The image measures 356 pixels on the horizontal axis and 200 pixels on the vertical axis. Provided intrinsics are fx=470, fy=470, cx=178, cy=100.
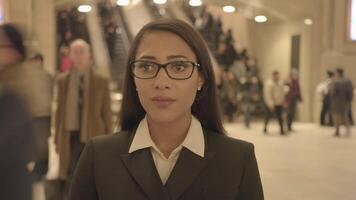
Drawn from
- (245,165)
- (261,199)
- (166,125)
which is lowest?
(261,199)

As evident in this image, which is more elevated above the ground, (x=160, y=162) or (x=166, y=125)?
(x=166, y=125)

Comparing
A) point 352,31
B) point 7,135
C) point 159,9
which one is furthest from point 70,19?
point 7,135

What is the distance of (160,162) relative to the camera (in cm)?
140

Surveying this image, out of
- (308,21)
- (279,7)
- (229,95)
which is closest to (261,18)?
(279,7)

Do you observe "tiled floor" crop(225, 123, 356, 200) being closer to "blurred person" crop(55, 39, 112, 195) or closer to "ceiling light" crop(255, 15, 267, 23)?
"blurred person" crop(55, 39, 112, 195)

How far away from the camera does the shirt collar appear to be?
54.9 inches

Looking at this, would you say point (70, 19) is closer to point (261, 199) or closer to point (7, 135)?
point (7, 135)

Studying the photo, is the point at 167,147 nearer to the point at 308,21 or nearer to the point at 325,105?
the point at 325,105

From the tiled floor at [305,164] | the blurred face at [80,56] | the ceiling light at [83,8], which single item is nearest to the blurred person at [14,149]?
the blurred face at [80,56]

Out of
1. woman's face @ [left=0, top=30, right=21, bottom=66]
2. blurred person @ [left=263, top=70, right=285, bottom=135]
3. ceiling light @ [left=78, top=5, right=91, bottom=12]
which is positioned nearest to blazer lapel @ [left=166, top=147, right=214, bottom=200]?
woman's face @ [left=0, top=30, right=21, bottom=66]

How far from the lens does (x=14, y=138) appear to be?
226 cm

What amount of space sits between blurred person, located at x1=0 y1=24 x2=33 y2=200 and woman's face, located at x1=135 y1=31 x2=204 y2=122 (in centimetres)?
114

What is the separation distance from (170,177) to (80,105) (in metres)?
3.41

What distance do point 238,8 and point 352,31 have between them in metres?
4.28
